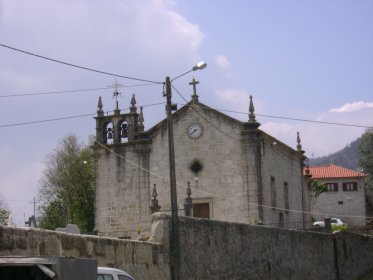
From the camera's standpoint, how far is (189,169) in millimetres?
38969

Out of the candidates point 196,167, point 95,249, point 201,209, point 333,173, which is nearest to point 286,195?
point 201,209

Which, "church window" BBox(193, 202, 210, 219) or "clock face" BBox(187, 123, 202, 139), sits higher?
"clock face" BBox(187, 123, 202, 139)

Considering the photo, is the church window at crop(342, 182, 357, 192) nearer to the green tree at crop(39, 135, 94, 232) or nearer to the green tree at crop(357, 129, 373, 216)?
the green tree at crop(357, 129, 373, 216)

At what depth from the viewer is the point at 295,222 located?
148 ft

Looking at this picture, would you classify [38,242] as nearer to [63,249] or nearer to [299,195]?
[63,249]

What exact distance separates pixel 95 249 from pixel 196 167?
24146 mm

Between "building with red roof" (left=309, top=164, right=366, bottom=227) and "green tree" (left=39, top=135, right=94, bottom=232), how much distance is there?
30.5 meters

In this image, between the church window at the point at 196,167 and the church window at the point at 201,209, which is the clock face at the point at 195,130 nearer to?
the church window at the point at 196,167

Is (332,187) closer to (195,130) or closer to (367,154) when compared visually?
(367,154)

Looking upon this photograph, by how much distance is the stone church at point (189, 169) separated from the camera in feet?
125

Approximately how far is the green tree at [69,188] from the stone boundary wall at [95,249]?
42313mm

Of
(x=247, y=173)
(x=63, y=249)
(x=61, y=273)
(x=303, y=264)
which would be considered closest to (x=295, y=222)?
(x=247, y=173)

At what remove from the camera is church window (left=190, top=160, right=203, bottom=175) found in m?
38.8

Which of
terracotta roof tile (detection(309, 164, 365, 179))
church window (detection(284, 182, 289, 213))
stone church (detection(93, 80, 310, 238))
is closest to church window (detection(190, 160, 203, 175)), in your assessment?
stone church (detection(93, 80, 310, 238))
